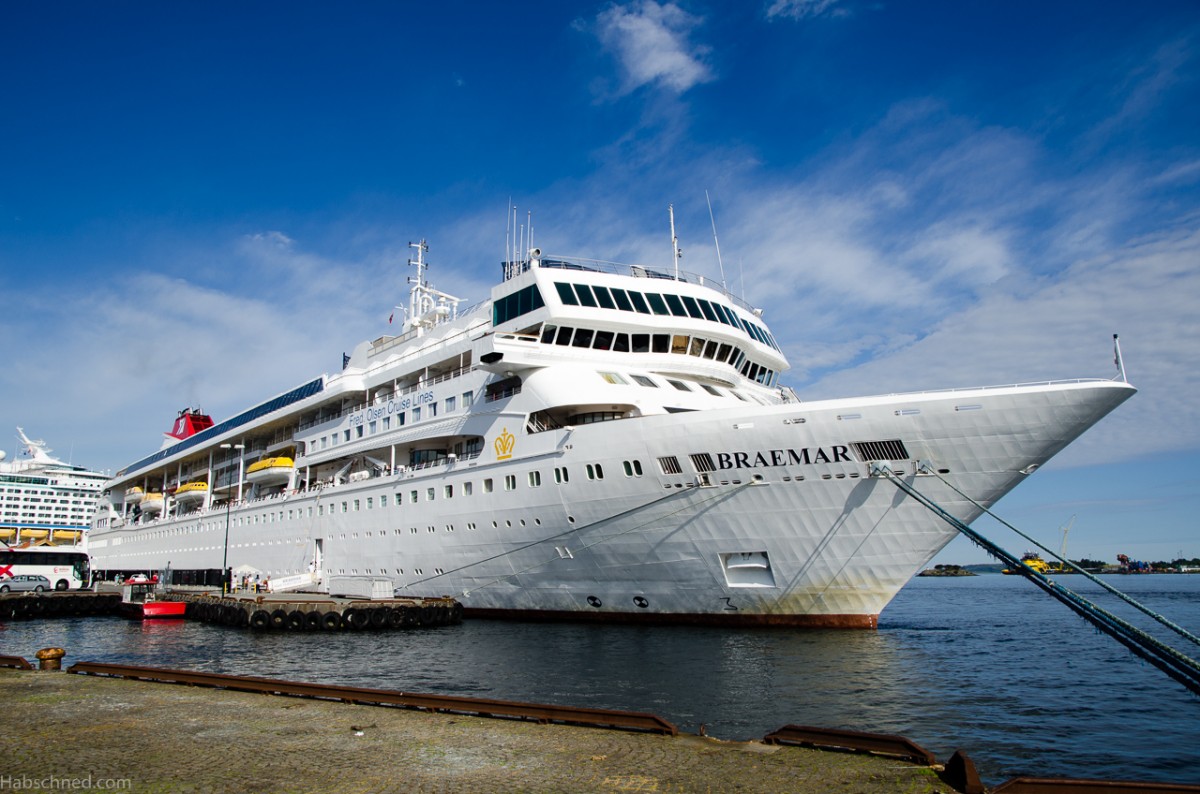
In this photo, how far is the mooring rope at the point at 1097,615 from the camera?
10211 millimetres

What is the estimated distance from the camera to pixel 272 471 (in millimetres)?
39375

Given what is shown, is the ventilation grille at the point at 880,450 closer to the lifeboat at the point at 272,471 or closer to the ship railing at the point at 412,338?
the ship railing at the point at 412,338

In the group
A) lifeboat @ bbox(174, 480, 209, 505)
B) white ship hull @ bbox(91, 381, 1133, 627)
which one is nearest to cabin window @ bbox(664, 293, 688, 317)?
white ship hull @ bbox(91, 381, 1133, 627)

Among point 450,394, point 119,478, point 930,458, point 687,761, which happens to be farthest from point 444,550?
point 119,478

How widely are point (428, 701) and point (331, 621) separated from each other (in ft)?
61.7

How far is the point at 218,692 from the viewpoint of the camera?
39.3 feet

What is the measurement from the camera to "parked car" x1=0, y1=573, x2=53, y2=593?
44.0m

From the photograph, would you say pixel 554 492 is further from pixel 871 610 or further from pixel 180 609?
pixel 180 609

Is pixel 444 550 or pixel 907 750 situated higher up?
pixel 444 550

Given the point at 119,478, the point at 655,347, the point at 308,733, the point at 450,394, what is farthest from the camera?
the point at 119,478

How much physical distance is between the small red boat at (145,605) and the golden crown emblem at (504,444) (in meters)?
21.4

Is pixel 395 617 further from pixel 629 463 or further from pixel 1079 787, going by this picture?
pixel 1079 787

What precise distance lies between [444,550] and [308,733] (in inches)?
716

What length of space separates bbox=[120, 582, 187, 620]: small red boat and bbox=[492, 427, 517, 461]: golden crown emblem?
21.4 meters
